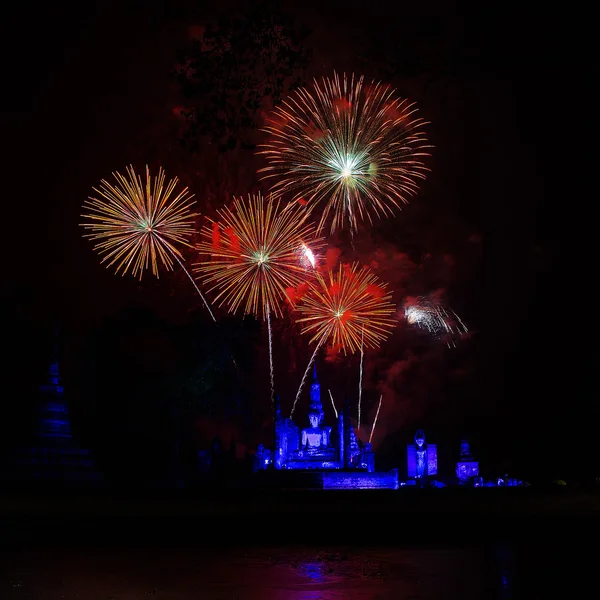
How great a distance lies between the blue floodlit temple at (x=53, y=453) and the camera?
5148cm

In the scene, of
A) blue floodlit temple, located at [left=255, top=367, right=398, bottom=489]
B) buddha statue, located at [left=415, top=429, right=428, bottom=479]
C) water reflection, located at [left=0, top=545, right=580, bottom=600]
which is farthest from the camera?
buddha statue, located at [left=415, top=429, right=428, bottom=479]

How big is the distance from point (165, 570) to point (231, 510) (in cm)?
1420

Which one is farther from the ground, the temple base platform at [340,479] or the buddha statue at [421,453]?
the buddha statue at [421,453]

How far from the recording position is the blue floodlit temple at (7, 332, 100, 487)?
51.5 m

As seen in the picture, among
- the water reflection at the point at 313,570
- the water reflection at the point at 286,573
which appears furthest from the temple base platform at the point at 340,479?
the water reflection at the point at 313,570

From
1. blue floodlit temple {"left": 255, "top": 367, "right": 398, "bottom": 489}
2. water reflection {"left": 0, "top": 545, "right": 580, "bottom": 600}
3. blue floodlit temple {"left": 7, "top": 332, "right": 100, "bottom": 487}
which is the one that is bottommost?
water reflection {"left": 0, "top": 545, "right": 580, "bottom": 600}

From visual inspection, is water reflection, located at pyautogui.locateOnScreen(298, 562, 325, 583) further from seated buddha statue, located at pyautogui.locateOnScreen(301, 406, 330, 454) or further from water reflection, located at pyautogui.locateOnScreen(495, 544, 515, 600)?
seated buddha statue, located at pyautogui.locateOnScreen(301, 406, 330, 454)

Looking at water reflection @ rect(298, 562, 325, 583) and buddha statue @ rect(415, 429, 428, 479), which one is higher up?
buddha statue @ rect(415, 429, 428, 479)

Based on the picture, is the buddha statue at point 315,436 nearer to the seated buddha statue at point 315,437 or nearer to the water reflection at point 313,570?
the seated buddha statue at point 315,437

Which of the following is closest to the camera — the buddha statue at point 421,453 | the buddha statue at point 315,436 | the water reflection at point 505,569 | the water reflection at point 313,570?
the water reflection at point 505,569

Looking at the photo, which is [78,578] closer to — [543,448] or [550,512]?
[550,512]

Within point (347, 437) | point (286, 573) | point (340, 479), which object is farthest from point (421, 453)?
point (286, 573)

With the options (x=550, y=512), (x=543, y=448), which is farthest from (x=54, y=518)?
(x=543, y=448)

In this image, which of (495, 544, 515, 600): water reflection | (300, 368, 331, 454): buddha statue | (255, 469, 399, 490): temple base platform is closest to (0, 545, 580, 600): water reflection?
(495, 544, 515, 600): water reflection
